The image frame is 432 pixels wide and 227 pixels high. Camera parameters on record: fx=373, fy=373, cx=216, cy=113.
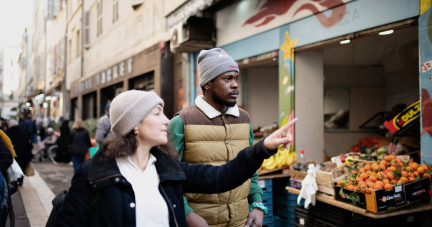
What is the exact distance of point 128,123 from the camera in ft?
6.35

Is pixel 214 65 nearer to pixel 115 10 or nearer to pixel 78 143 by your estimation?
pixel 78 143

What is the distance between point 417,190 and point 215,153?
2690 millimetres

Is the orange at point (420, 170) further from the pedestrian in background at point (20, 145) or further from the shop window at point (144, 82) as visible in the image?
the shop window at point (144, 82)

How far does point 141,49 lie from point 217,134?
11.0m

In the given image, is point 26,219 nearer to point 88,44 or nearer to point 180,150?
point 180,150

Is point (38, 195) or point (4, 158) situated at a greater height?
point (4, 158)

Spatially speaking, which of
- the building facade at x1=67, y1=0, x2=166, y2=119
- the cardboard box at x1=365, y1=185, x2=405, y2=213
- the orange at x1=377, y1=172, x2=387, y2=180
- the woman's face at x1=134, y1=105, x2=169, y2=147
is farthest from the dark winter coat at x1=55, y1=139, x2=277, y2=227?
the building facade at x1=67, y1=0, x2=166, y2=119

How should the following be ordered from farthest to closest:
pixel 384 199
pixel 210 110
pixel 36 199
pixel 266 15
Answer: pixel 36 199, pixel 266 15, pixel 384 199, pixel 210 110

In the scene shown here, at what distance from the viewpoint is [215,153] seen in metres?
2.55

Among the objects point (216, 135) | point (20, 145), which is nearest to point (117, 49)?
point (20, 145)

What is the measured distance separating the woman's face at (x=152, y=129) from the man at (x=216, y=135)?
54 centimetres

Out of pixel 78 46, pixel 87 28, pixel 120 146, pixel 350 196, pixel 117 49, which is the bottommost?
pixel 350 196

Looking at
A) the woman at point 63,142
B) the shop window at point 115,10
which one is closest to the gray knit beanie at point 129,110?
the woman at point 63,142

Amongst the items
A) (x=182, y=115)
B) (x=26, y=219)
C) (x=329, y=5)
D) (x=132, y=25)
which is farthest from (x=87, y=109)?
(x=182, y=115)
